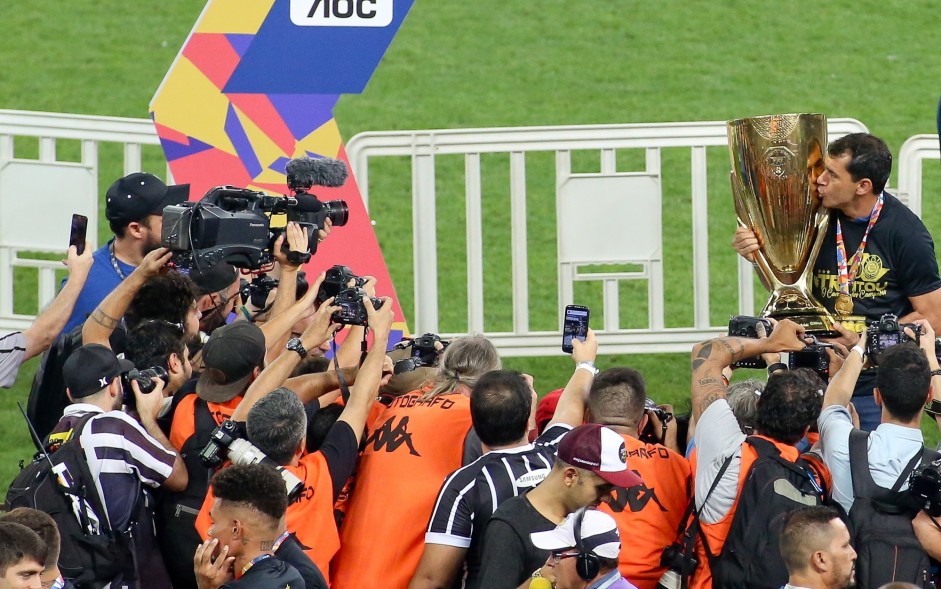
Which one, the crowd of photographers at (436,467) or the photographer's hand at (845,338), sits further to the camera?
the photographer's hand at (845,338)

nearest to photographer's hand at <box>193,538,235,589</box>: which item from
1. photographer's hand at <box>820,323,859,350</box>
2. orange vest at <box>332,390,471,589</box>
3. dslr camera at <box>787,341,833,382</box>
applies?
orange vest at <box>332,390,471,589</box>

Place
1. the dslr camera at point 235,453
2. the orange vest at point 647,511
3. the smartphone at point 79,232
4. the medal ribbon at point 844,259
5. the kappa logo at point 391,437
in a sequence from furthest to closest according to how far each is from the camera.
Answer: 1. the medal ribbon at point 844,259
2. the smartphone at point 79,232
3. the kappa logo at point 391,437
4. the orange vest at point 647,511
5. the dslr camera at point 235,453

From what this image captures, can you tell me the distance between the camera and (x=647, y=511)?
5051 millimetres

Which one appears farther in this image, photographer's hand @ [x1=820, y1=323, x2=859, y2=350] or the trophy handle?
the trophy handle

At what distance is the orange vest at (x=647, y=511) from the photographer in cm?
501

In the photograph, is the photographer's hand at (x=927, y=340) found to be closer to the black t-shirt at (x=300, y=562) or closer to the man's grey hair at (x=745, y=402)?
the man's grey hair at (x=745, y=402)

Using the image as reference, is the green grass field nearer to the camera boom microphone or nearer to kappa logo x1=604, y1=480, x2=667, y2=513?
the camera boom microphone

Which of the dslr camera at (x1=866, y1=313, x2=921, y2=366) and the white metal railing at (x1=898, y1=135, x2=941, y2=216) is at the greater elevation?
the white metal railing at (x1=898, y1=135, x2=941, y2=216)

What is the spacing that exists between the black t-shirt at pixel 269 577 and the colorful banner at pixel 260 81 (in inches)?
138

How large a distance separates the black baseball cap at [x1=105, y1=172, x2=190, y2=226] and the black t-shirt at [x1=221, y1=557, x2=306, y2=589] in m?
2.31

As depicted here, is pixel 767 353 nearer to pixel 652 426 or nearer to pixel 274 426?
pixel 652 426

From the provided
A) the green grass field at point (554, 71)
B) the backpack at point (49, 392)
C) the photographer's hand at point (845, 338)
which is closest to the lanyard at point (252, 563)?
the backpack at point (49, 392)

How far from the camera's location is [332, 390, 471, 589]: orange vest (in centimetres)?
505

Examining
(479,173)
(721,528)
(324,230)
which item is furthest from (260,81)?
(721,528)
